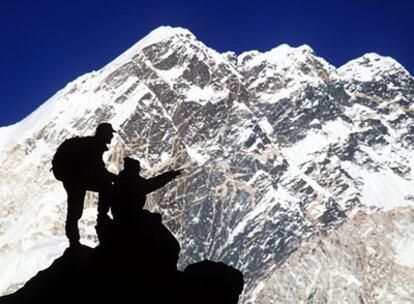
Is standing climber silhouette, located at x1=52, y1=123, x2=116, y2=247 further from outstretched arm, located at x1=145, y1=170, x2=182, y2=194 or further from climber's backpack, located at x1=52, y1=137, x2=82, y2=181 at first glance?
outstretched arm, located at x1=145, y1=170, x2=182, y2=194

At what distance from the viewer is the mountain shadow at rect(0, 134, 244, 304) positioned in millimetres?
21125

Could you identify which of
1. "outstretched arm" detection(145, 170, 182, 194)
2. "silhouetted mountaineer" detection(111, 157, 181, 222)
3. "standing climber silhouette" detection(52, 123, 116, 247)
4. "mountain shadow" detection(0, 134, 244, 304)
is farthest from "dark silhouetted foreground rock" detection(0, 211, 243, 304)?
"standing climber silhouette" detection(52, 123, 116, 247)

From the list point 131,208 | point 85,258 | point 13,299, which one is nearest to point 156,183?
point 131,208

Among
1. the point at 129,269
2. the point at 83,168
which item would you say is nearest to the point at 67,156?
the point at 83,168

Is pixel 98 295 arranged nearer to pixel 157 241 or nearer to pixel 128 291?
pixel 128 291

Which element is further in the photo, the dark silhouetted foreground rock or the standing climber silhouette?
the standing climber silhouette

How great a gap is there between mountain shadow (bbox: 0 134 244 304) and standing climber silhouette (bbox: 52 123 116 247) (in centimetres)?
9

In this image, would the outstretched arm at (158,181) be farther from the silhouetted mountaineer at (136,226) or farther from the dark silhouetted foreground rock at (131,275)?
the dark silhouetted foreground rock at (131,275)

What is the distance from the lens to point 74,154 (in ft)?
72.8

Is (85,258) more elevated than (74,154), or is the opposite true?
(74,154)

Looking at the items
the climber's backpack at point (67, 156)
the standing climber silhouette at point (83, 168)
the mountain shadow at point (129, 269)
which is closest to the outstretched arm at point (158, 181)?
the mountain shadow at point (129, 269)

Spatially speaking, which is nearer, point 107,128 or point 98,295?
point 98,295

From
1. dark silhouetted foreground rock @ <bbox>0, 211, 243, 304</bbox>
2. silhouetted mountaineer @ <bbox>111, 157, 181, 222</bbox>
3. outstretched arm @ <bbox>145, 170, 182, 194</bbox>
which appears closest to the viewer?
dark silhouetted foreground rock @ <bbox>0, 211, 243, 304</bbox>

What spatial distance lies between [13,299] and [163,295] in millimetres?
3727
